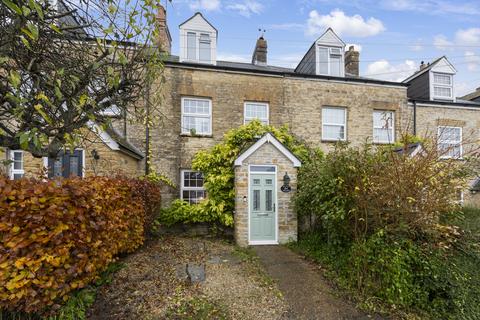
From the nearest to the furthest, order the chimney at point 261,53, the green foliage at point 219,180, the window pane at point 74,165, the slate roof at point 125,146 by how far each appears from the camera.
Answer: the window pane at point 74,165 → the slate roof at point 125,146 → the green foliage at point 219,180 → the chimney at point 261,53

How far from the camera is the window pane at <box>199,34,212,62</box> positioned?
1139 cm

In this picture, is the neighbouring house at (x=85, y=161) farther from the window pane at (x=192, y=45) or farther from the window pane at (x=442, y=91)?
the window pane at (x=442, y=91)

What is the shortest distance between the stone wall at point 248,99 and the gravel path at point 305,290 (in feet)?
18.2

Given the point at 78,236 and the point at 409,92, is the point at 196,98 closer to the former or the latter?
Answer: the point at 78,236

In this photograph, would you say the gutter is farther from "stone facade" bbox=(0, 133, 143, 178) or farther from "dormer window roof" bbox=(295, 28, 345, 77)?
"stone facade" bbox=(0, 133, 143, 178)

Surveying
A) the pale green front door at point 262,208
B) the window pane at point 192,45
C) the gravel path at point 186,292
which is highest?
the window pane at point 192,45

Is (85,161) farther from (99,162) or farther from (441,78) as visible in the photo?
(441,78)

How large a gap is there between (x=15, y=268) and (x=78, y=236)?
2.60 ft

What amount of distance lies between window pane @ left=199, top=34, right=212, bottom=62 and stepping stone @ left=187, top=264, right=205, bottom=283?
8.91 m

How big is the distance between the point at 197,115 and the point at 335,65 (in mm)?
7539

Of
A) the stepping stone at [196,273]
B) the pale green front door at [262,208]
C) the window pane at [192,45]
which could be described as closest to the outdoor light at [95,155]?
the stepping stone at [196,273]

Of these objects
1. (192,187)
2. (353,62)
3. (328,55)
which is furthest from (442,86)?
(192,187)

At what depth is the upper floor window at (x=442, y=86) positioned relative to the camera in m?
14.1

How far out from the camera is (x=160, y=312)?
4219 mm
